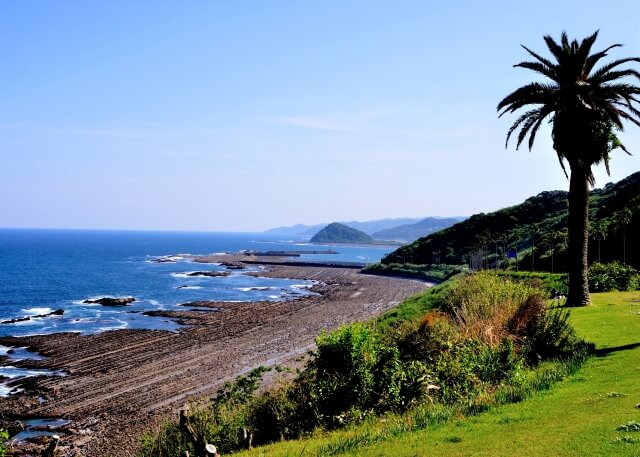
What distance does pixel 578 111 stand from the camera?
2758 centimetres

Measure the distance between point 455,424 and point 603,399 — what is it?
135 inches

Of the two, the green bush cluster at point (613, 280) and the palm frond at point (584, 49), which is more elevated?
the palm frond at point (584, 49)

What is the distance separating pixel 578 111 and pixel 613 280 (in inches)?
726

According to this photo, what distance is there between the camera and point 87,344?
52500 millimetres

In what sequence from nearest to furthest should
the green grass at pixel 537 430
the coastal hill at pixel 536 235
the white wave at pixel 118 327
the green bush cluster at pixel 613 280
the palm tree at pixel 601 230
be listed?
the green grass at pixel 537 430 → the green bush cluster at pixel 613 280 → the white wave at pixel 118 327 → the palm tree at pixel 601 230 → the coastal hill at pixel 536 235

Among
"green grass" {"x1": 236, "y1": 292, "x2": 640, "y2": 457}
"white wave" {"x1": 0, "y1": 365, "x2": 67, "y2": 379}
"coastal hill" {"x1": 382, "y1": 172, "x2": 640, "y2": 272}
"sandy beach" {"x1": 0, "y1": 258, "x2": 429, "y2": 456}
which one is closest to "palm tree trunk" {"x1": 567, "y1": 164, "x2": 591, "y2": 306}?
"green grass" {"x1": 236, "y1": 292, "x2": 640, "y2": 457}

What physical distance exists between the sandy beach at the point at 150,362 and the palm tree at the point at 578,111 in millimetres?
25477

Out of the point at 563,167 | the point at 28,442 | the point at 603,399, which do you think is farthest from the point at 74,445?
the point at 563,167

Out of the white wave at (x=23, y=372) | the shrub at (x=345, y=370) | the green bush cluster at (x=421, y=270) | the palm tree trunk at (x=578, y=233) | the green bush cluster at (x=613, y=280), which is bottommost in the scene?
the white wave at (x=23, y=372)

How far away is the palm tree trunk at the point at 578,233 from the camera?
29016mm

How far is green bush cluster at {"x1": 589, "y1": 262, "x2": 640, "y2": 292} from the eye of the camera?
4003 centimetres

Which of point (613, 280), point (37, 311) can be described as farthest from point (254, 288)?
point (613, 280)

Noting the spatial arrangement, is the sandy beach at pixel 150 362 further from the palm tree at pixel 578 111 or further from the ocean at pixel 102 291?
the palm tree at pixel 578 111

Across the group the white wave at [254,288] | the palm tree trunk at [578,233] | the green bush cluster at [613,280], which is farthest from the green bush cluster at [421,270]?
the palm tree trunk at [578,233]
